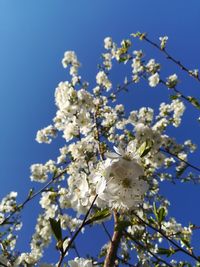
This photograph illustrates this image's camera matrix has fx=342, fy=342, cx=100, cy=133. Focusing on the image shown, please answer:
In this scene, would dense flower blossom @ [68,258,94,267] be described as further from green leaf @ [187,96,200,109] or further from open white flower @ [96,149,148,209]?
green leaf @ [187,96,200,109]

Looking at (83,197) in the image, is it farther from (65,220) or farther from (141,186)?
(65,220)

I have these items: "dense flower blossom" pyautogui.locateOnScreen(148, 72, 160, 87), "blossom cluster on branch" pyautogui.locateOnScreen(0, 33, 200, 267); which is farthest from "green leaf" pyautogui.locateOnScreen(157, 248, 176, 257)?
"dense flower blossom" pyautogui.locateOnScreen(148, 72, 160, 87)

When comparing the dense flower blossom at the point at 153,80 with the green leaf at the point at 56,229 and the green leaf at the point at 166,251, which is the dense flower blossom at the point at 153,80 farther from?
the green leaf at the point at 56,229

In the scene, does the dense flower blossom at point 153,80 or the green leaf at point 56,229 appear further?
the dense flower blossom at point 153,80

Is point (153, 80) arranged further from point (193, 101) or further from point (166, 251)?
point (166, 251)

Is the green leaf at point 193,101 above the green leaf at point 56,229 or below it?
above

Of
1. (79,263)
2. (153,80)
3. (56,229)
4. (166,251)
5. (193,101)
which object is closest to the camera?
(56,229)

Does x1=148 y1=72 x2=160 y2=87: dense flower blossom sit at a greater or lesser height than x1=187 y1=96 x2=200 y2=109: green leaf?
greater

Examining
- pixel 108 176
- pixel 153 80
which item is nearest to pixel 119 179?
pixel 108 176

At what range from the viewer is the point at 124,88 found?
709cm

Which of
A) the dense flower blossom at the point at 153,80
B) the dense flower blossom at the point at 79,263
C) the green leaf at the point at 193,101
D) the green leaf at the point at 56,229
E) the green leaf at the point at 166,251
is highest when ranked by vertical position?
the dense flower blossom at the point at 153,80

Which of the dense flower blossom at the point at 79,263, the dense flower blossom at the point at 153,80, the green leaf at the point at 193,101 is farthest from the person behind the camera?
the dense flower blossom at the point at 153,80

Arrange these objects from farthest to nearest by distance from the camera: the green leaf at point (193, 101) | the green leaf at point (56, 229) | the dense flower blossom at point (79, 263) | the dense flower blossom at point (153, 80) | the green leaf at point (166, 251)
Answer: the dense flower blossom at point (153, 80), the green leaf at point (193, 101), the green leaf at point (166, 251), the dense flower blossom at point (79, 263), the green leaf at point (56, 229)

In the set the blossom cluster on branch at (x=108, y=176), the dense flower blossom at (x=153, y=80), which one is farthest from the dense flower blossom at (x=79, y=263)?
the dense flower blossom at (x=153, y=80)
